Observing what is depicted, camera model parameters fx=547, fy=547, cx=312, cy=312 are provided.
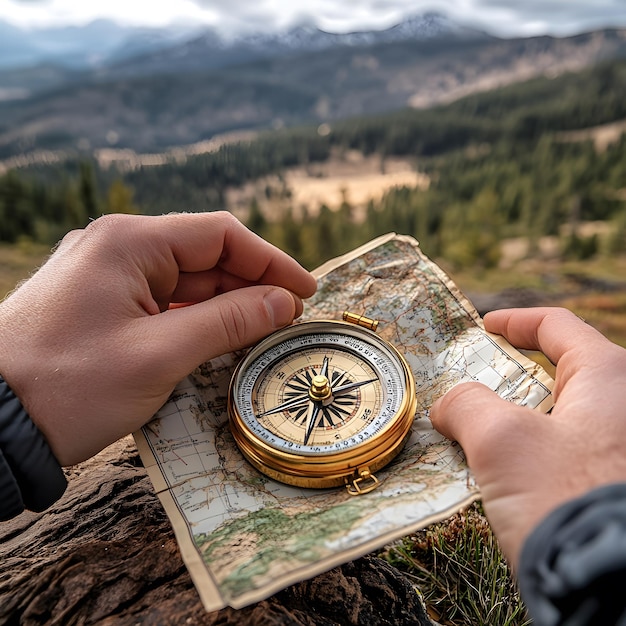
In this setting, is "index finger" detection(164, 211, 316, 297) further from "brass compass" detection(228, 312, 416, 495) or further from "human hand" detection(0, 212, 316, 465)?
"brass compass" detection(228, 312, 416, 495)

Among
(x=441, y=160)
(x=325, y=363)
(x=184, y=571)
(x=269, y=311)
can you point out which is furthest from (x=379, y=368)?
(x=441, y=160)

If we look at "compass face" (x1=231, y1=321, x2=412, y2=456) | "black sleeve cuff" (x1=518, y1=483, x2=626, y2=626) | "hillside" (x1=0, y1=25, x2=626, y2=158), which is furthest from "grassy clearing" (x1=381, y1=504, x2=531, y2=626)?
"hillside" (x1=0, y1=25, x2=626, y2=158)

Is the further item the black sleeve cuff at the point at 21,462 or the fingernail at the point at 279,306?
the fingernail at the point at 279,306

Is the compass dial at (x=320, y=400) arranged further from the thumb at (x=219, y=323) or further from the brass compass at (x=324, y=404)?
the thumb at (x=219, y=323)

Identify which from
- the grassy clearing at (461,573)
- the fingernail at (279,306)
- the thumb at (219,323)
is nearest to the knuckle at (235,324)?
the thumb at (219,323)

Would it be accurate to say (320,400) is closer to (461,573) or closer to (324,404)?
(324,404)

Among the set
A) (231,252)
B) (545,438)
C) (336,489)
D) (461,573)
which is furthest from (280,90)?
(545,438)
